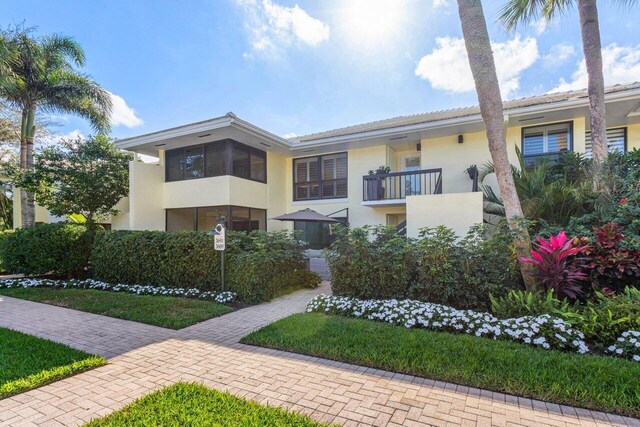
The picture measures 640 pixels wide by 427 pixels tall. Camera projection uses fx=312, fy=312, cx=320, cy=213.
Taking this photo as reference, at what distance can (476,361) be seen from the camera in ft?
11.7

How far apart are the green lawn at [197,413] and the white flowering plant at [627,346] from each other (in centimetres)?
373

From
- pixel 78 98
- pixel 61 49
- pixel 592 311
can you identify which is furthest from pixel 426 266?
pixel 61 49

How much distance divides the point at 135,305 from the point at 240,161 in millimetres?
7297

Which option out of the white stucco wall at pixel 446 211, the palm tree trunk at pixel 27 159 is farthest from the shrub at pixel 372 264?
the palm tree trunk at pixel 27 159

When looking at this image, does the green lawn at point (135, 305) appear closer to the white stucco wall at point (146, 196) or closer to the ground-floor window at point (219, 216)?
the white stucco wall at point (146, 196)

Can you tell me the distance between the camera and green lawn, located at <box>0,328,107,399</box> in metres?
3.27

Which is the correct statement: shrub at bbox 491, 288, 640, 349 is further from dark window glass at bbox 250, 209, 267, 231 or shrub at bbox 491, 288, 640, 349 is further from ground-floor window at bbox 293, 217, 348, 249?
dark window glass at bbox 250, 209, 267, 231

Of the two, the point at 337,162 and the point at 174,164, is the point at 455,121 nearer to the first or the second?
the point at 337,162

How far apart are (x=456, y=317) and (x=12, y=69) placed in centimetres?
1843

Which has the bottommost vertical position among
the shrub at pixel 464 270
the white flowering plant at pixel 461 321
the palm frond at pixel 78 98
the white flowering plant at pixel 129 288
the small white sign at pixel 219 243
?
the white flowering plant at pixel 129 288

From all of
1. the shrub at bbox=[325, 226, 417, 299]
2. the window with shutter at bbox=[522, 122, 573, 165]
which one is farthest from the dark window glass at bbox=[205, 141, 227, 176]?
the window with shutter at bbox=[522, 122, 573, 165]

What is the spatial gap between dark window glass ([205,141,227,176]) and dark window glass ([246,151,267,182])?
4.41 ft

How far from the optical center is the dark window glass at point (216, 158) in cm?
1206

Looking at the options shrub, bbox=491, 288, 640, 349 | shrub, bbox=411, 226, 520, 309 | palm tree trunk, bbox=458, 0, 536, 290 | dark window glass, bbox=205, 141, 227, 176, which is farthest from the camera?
dark window glass, bbox=205, 141, 227, 176
